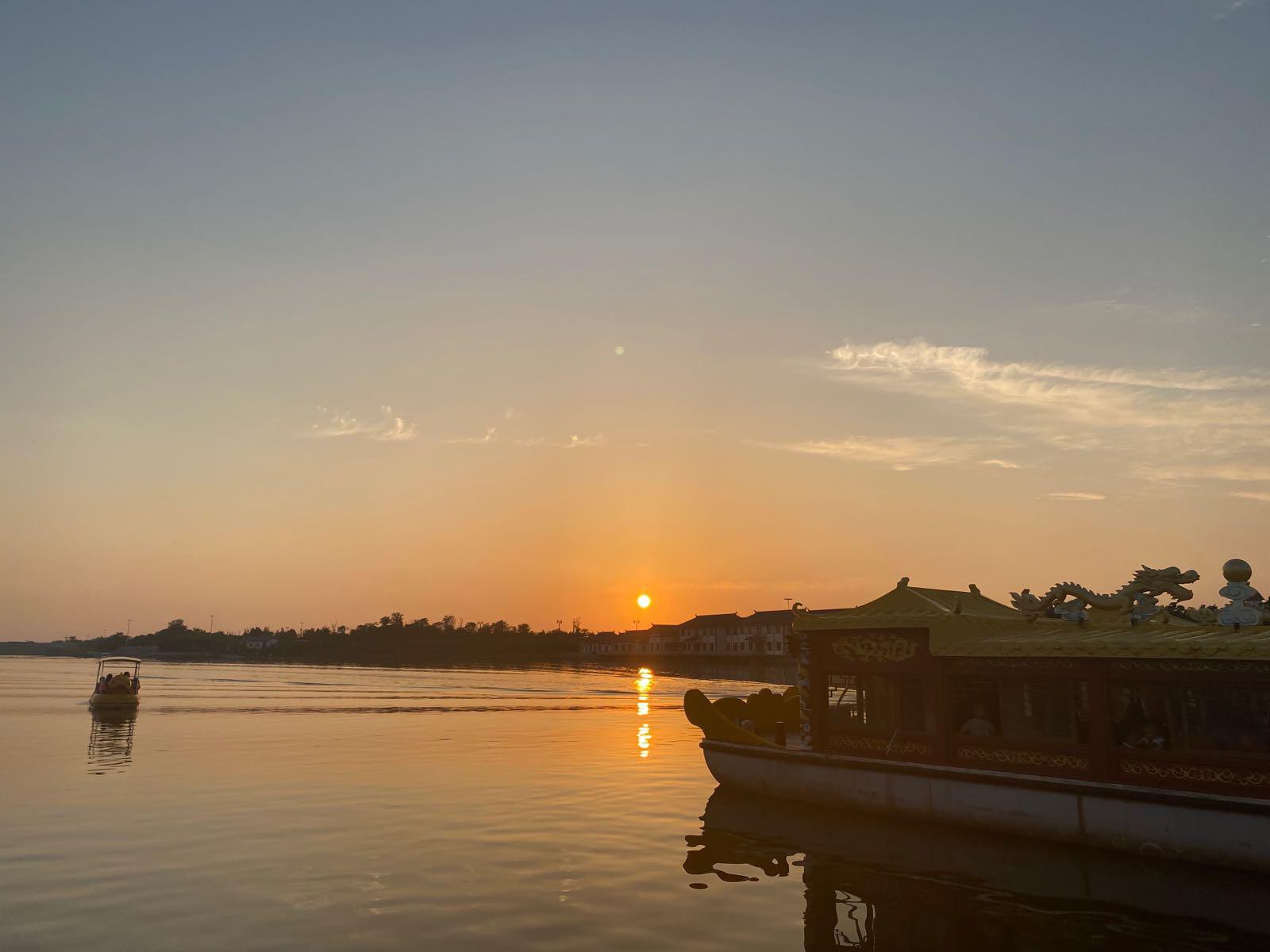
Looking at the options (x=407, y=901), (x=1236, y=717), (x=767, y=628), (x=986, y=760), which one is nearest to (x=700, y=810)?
(x=986, y=760)

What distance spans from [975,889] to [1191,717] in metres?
5.82

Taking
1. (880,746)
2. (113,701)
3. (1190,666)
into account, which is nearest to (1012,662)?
(1190,666)

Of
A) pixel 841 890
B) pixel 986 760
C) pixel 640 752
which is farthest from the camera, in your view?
pixel 640 752

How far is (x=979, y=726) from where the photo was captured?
20047 mm

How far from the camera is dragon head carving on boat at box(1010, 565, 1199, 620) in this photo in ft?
63.1

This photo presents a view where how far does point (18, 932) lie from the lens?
12.9 m

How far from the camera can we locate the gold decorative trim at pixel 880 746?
20656 millimetres

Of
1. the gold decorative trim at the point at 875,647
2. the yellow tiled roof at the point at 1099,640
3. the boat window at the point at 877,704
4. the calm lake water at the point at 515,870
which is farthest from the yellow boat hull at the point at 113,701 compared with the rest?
the yellow tiled roof at the point at 1099,640

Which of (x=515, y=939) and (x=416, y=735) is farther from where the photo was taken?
(x=416, y=735)

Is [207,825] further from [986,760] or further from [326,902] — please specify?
[986,760]

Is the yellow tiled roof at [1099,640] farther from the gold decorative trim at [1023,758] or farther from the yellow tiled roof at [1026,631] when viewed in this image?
the gold decorative trim at [1023,758]

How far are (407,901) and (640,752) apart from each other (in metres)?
24.4

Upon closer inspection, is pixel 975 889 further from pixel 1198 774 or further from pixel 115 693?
pixel 115 693

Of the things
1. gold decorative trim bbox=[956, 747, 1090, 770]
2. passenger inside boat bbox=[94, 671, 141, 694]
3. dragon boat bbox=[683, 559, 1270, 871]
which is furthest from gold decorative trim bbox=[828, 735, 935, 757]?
A: passenger inside boat bbox=[94, 671, 141, 694]
